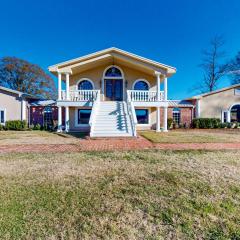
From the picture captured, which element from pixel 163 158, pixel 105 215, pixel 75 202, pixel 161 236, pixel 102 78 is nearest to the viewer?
pixel 161 236

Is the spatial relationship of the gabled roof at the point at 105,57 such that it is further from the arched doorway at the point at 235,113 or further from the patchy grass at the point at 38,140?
the arched doorway at the point at 235,113

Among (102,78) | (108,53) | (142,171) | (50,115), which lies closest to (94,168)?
(142,171)

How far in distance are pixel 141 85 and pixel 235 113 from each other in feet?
40.5

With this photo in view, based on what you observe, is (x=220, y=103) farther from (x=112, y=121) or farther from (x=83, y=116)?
(x=83, y=116)

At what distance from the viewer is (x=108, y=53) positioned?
44.4 ft

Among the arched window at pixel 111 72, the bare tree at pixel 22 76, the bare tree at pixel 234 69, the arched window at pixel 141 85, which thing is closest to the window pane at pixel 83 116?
the arched window at pixel 111 72

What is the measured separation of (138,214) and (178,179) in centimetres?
165

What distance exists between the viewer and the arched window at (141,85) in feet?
51.7

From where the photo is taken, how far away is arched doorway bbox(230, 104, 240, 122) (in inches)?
796

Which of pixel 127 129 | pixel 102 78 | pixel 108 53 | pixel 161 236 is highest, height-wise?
pixel 108 53

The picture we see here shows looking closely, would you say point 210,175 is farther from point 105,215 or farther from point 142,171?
point 105,215

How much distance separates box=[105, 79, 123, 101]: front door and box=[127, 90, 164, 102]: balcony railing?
1551mm

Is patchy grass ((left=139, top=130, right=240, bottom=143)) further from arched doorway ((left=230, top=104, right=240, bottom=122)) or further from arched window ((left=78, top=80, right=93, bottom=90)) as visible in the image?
arched doorway ((left=230, top=104, right=240, bottom=122))

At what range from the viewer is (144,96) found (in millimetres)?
14945
